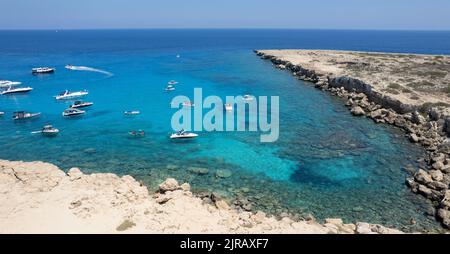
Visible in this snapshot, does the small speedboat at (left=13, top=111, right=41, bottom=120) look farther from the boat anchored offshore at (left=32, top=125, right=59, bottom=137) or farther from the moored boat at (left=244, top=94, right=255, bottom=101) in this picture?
the moored boat at (left=244, top=94, right=255, bottom=101)

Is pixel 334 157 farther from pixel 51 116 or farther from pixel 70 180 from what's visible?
pixel 51 116

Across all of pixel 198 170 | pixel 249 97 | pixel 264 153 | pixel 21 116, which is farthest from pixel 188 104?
pixel 198 170

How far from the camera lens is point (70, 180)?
103ft

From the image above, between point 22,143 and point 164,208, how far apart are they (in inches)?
1115

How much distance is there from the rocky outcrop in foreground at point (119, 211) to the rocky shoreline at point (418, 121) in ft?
31.1

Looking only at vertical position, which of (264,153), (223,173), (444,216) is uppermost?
(264,153)

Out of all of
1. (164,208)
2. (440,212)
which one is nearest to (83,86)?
(164,208)

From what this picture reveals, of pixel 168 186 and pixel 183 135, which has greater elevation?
pixel 183 135

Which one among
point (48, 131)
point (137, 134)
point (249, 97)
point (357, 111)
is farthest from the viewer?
point (249, 97)

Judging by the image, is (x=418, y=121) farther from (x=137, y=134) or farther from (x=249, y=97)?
(x=137, y=134)

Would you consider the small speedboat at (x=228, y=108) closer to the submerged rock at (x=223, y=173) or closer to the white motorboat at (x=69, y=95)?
the submerged rock at (x=223, y=173)

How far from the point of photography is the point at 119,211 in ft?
85.9

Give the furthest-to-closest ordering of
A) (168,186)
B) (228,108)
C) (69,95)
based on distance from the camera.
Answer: (69,95), (228,108), (168,186)

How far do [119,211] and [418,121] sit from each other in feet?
134
